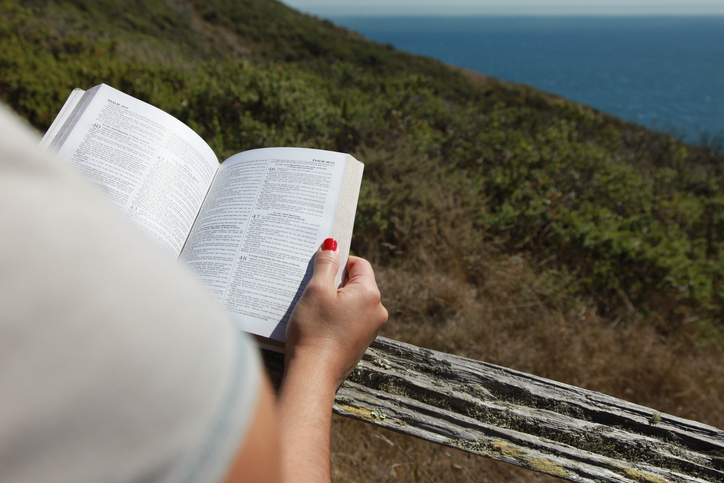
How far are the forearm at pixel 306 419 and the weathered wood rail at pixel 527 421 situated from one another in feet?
1.11

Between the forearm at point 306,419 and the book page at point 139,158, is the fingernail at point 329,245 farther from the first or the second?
the book page at point 139,158

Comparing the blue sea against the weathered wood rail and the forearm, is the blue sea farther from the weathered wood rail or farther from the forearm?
the forearm

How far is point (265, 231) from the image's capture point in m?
Answer: 1.26

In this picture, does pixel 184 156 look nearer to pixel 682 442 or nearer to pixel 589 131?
pixel 682 442

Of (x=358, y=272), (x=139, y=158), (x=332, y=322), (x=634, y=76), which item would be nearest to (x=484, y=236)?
(x=358, y=272)

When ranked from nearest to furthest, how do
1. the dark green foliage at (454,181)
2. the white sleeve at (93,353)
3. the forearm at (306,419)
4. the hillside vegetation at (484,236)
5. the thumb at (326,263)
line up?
1. the white sleeve at (93,353)
2. the forearm at (306,419)
3. the thumb at (326,263)
4. the hillside vegetation at (484,236)
5. the dark green foliage at (454,181)

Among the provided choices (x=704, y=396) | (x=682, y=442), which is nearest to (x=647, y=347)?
(x=704, y=396)

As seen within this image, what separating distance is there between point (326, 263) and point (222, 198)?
0.52 m

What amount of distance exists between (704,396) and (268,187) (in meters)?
3.10

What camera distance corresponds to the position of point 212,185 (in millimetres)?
1467

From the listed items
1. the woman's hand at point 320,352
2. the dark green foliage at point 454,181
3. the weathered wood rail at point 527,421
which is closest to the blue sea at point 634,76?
the dark green foliage at point 454,181

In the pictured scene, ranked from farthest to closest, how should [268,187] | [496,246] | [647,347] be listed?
[496,246] < [647,347] < [268,187]

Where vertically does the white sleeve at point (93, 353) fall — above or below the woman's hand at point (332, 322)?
below

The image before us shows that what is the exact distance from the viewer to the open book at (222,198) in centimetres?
117
